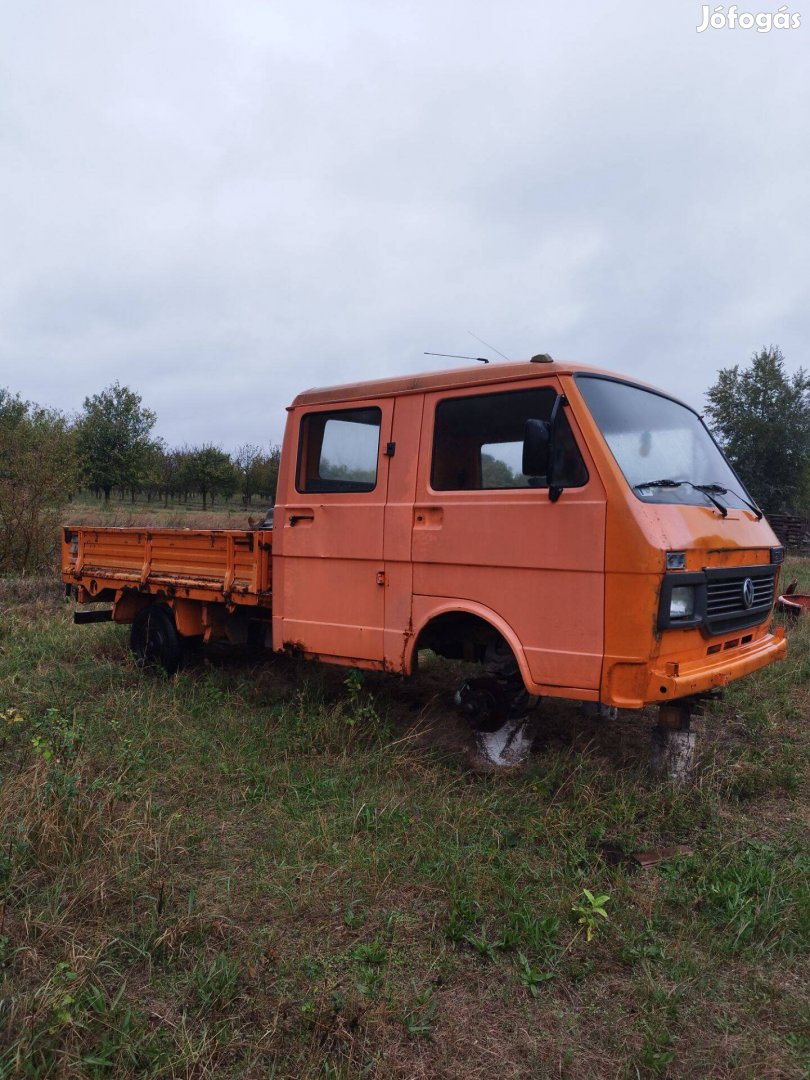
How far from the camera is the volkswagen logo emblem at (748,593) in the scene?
180 inches

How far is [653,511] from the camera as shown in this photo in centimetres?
401

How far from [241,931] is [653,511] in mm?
2747

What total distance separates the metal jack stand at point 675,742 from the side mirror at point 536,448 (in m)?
1.63

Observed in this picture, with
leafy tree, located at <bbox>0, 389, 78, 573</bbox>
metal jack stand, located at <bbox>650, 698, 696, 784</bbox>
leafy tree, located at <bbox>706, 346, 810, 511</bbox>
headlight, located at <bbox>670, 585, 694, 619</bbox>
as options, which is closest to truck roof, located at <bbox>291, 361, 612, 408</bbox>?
headlight, located at <bbox>670, 585, 694, 619</bbox>

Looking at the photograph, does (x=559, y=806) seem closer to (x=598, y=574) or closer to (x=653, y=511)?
(x=598, y=574)

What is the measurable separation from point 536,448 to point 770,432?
3053cm

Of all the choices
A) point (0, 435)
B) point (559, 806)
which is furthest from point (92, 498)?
point (559, 806)

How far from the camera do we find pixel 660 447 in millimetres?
4578

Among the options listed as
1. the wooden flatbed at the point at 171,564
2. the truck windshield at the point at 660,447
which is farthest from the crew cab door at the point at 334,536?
the truck windshield at the point at 660,447

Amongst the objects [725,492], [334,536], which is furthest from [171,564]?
[725,492]

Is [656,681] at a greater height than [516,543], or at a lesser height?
lesser

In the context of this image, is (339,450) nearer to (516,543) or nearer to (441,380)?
(441,380)

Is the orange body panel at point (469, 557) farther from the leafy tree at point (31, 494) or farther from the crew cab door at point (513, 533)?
the leafy tree at point (31, 494)

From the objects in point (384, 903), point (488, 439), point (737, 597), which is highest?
point (488, 439)
